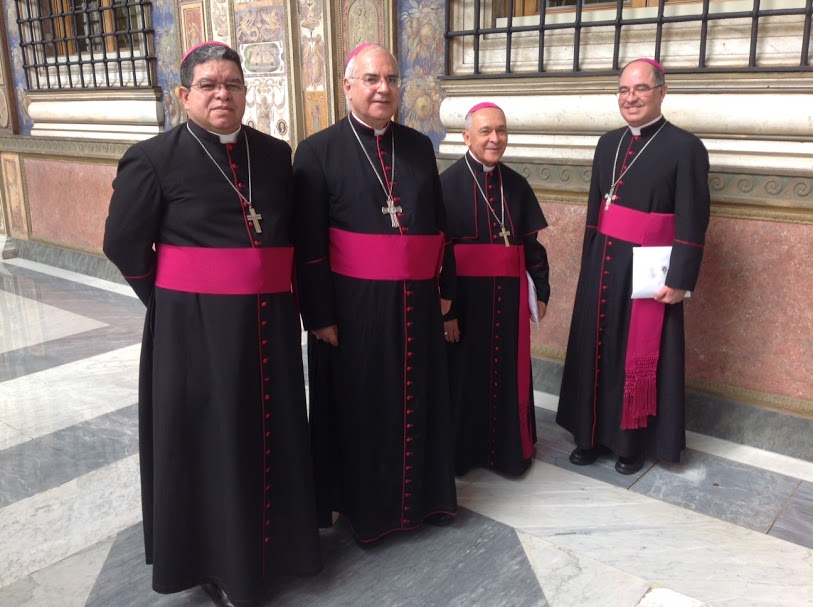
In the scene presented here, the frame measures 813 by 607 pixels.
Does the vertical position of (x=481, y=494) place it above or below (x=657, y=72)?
below

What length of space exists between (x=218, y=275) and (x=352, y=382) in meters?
0.67

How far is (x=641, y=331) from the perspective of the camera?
123 inches

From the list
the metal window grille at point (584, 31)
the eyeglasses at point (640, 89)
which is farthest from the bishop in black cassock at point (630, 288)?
the metal window grille at point (584, 31)

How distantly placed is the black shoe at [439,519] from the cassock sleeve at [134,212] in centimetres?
146

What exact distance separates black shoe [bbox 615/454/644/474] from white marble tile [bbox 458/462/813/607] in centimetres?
15

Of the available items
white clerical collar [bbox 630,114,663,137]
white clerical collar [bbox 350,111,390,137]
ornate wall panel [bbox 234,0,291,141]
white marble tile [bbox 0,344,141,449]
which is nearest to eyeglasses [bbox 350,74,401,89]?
white clerical collar [bbox 350,111,390,137]

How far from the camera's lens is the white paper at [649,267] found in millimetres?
3013

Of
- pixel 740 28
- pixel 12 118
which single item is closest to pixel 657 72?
pixel 740 28

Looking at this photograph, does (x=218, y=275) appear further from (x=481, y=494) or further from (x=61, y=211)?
(x=61, y=211)

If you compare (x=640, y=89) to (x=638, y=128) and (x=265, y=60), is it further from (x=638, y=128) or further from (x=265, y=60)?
(x=265, y=60)

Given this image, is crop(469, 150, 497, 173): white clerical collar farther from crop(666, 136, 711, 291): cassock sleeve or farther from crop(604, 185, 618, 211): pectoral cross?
crop(666, 136, 711, 291): cassock sleeve

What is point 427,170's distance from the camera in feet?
8.59

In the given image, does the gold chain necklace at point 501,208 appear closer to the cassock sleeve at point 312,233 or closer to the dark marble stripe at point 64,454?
the cassock sleeve at point 312,233

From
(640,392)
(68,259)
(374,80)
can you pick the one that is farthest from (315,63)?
(68,259)
